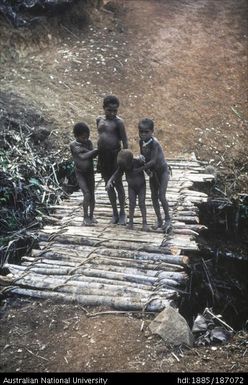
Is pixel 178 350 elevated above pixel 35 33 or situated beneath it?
situated beneath

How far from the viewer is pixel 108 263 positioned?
4320 millimetres

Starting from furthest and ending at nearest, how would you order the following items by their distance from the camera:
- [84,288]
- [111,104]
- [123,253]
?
[111,104]
[123,253]
[84,288]

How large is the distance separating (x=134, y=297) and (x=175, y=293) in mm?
349

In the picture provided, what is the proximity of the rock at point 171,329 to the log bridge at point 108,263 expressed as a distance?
200mm

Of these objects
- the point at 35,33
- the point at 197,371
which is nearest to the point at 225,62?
the point at 35,33

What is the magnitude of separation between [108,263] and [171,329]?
3.66 feet

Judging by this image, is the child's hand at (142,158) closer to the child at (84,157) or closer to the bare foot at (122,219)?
the child at (84,157)

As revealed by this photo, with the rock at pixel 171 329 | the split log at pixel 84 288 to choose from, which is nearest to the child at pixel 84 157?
the split log at pixel 84 288

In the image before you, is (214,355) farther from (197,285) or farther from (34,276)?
(197,285)

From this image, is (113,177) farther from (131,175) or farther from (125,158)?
(125,158)

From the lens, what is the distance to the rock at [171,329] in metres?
3.37

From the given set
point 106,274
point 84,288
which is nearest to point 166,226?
point 106,274

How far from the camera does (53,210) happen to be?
5.91m
